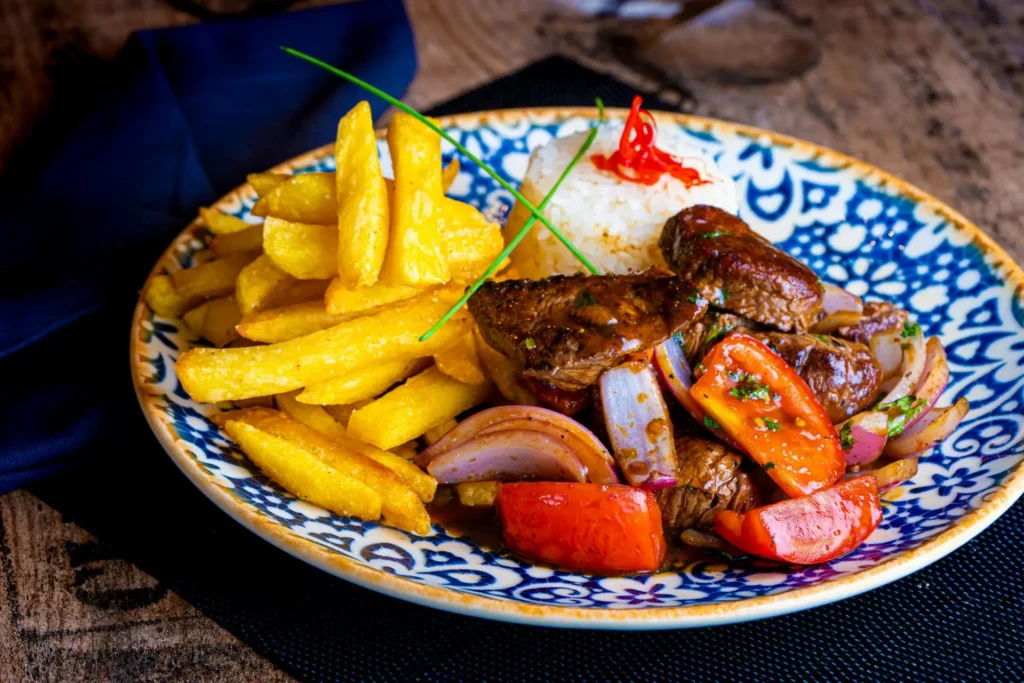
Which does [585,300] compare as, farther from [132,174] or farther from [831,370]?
[132,174]

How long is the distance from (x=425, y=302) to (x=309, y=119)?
7.11 ft

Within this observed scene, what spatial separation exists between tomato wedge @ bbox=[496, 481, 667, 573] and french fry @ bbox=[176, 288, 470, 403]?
596 millimetres

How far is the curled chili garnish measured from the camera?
382cm

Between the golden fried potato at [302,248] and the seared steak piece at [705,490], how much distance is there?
124cm

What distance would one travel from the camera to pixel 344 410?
304 centimetres

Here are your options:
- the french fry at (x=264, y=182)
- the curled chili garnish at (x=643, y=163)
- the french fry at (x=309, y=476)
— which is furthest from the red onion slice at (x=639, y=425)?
the french fry at (x=264, y=182)

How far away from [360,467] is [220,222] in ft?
4.15

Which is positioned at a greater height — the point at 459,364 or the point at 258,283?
the point at 258,283

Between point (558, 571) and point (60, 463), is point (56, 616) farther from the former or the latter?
point (558, 571)

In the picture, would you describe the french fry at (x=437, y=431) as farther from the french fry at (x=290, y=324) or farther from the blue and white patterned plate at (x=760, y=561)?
the french fry at (x=290, y=324)

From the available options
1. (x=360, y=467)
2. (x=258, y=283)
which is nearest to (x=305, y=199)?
(x=258, y=283)

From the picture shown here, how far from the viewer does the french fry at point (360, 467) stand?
106 inches

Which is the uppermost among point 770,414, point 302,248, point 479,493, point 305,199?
point 305,199

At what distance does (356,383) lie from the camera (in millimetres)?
2924
